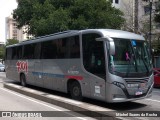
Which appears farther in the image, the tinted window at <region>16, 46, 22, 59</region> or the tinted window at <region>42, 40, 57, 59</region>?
the tinted window at <region>16, 46, 22, 59</region>

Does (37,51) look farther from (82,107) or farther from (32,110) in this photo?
(82,107)

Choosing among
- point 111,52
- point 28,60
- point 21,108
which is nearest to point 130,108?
point 111,52

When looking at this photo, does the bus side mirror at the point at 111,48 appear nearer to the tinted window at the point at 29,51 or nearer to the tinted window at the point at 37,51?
the tinted window at the point at 37,51

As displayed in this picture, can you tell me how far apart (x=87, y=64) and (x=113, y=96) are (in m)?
1.94

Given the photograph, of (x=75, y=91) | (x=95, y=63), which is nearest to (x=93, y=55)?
(x=95, y=63)

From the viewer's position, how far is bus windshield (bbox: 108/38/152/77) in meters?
10.6

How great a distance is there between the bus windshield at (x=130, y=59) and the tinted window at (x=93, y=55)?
1.56 feet

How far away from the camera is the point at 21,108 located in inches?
430

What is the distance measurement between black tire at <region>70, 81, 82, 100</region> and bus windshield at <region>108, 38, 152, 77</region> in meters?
2.45

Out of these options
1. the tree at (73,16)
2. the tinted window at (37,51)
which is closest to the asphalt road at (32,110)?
the tinted window at (37,51)

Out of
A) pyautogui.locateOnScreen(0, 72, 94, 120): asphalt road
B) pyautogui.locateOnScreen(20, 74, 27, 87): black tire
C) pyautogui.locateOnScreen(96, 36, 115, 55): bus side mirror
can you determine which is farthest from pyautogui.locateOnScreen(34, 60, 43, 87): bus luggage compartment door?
pyautogui.locateOnScreen(96, 36, 115, 55): bus side mirror

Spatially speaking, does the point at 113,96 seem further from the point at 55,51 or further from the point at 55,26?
the point at 55,26

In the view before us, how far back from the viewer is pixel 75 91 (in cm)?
1286

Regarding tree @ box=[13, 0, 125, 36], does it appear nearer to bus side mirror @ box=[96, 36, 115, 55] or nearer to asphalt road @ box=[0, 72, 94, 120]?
asphalt road @ box=[0, 72, 94, 120]
